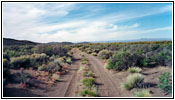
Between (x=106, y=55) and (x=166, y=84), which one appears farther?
(x=106, y=55)

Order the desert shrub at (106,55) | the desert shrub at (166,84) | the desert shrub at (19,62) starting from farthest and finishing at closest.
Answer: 1. the desert shrub at (106,55)
2. the desert shrub at (19,62)
3. the desert shrub at (166,84)

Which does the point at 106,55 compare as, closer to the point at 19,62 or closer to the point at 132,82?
the point at 19,62

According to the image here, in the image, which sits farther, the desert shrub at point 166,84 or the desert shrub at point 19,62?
the desert shrub at point 19,62

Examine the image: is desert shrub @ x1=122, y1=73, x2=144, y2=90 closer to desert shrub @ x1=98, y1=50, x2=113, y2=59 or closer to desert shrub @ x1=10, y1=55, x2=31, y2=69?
desert shrub @ x1=10, y1=55, x2=31, y2=69

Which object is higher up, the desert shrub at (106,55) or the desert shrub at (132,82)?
the desert shrub at (106,55)

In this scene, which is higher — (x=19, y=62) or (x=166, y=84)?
(x=19, y=62)

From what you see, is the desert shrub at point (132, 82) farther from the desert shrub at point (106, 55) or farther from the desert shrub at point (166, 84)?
the desert shrub at point (106, 55)

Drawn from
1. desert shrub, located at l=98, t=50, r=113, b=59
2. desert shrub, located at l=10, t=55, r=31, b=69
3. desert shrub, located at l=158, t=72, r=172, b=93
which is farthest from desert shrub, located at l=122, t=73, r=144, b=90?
desert shrub, located at l=98, t=50, r=113, b=59

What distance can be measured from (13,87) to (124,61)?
28.4 feet

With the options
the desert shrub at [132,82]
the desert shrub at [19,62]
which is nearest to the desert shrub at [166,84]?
the desert shrub at [132,82]

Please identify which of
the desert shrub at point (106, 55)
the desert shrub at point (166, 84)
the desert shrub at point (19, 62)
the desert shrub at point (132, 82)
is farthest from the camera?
the desert shrub at point (106, 55)

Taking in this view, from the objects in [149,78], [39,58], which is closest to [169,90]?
[149,78]

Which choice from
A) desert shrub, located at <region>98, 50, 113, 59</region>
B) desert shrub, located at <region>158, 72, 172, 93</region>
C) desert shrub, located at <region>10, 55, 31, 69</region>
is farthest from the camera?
desert shrub, located at <region>98, 50, 113, 59</region>

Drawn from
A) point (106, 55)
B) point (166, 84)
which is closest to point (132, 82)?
point (166, 84)
